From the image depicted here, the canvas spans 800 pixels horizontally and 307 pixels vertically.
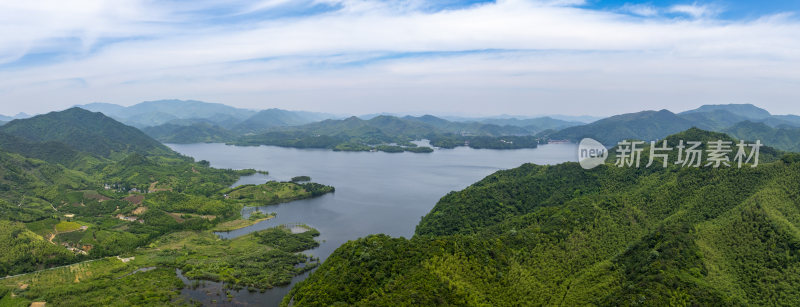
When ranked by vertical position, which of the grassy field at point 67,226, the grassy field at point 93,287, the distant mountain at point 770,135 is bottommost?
the grassy field at point 93,287

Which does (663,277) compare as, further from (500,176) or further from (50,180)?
A: (50,180)

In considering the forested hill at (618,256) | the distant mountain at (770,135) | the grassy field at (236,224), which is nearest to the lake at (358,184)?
the grassy field at (236,224)

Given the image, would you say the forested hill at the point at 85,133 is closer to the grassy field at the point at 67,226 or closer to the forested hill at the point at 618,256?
the grassy field at the point at 67,226

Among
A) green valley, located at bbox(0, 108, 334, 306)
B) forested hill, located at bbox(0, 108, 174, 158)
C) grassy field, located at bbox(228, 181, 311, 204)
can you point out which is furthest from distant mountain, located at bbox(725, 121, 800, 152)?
forested hill, located at bbox(0, 108, 174, 158)

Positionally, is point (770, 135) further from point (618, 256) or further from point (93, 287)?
point (93, 287)

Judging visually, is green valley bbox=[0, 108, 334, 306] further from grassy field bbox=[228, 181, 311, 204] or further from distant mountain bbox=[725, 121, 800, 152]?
distant mountain bbox=[725, 121, 800, 152]

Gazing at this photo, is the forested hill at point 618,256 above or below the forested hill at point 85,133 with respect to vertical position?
below

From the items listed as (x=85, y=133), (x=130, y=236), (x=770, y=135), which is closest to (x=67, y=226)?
(x=130, y=236)
